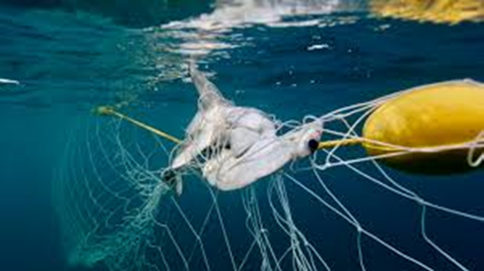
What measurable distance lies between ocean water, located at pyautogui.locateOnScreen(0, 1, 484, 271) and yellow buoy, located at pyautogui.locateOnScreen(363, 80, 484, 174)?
178 inches

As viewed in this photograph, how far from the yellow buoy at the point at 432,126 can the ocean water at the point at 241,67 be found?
4.52m

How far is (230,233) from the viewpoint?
2659 centimetres

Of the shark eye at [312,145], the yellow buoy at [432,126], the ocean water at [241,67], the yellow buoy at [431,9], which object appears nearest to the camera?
the yellow buoy at [432,126]

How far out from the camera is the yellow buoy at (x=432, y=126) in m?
2.05

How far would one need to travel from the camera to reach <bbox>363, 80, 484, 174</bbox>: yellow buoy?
2047 millimetres

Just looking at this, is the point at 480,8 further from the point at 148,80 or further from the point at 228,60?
the point at 148,80

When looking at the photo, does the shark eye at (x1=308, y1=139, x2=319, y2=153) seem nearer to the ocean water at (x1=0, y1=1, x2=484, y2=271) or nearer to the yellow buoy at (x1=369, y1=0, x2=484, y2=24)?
the ocean water at (x1=0, y1=1, x2=484, y2=271)

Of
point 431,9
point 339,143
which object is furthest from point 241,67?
point 339,143

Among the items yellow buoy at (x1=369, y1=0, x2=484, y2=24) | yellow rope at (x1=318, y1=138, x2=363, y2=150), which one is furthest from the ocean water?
yellow rope at (x1=318, y1=138, x2=363, y2=150)

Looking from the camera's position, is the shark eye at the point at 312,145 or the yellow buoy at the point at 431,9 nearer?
the shark eye at the point at 312,145

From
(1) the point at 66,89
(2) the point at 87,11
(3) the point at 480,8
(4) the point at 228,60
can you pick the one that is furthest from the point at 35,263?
(3) the point at 480,8

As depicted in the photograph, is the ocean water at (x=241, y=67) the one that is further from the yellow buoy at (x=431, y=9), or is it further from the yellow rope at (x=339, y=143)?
the yellow rope at (x=339, y=143)

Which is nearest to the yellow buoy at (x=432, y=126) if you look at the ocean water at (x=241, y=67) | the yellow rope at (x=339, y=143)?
the yellow rope at (x=339, y=143)

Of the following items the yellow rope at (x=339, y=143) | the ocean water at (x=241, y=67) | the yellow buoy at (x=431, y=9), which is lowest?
the ocean water at (x=241, y=67)
